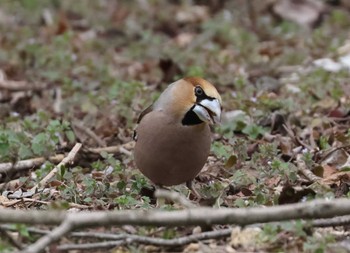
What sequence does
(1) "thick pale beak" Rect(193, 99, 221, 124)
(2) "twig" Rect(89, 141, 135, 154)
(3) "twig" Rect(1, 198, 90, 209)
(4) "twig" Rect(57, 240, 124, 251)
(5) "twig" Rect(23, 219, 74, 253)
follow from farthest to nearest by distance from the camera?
(2) "twig" Rect(89, 141, 135, 154) < (3) "twig" Rect(1, 198, 90, 209) < (1) "thick pale beak" Rect(193, 99, 221, 124) < (4) "twig" Rect(57, 240, 124, 251) < (5) "twig" Rect(23, 219, 74, 253)

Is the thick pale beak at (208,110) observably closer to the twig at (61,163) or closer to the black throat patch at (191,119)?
the black throat patch at (191,119)

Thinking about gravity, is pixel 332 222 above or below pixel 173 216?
below

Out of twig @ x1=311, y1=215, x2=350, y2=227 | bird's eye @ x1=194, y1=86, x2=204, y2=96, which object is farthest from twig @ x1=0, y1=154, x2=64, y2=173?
twig @ x1=311, y1=215, x2=350, y2=227

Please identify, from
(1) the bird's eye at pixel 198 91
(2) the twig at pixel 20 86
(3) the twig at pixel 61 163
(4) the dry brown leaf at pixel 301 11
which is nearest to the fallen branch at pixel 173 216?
(1) the bird's eye at pixel 198 91

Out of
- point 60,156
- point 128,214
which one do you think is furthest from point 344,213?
point 60,156

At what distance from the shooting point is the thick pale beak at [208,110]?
4121 mm

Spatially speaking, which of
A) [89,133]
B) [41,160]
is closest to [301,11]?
[89,133]

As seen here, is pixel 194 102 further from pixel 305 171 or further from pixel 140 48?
pixel 140 48

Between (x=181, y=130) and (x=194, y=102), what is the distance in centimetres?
15

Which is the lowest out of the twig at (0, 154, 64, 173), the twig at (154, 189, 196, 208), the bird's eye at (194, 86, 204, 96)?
the twig at (0, 154, 64, 173)

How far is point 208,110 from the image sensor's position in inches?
163

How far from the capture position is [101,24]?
362 inches

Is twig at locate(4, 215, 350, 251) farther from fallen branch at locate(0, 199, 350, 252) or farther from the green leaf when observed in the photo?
the green leaf

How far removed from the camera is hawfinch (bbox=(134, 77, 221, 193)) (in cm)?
417
